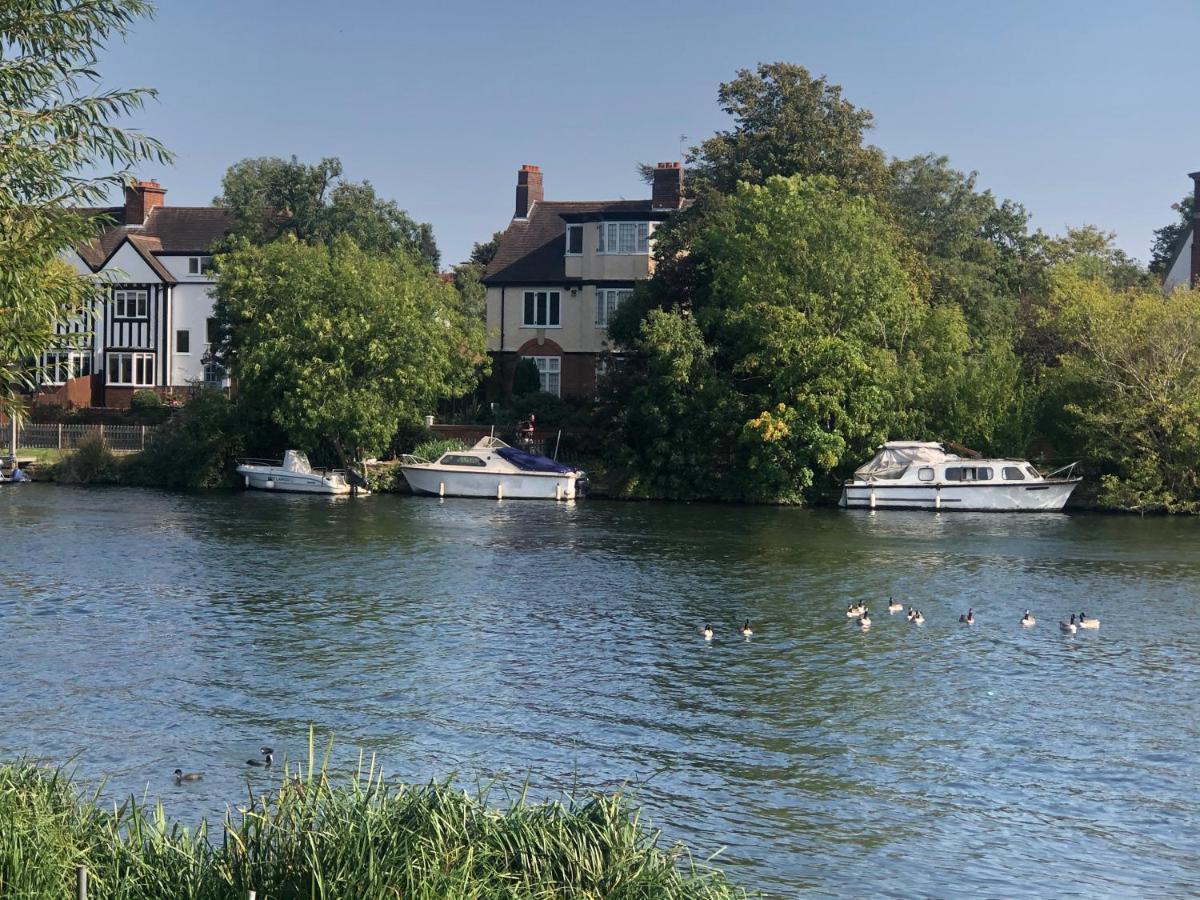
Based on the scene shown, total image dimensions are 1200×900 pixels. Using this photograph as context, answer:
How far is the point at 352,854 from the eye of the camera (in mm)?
12398

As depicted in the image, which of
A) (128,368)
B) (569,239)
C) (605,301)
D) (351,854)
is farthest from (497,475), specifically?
(351,854)

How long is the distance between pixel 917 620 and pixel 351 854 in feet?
74.0

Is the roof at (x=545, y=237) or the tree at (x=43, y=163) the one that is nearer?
the tree at (x=43, y=163)

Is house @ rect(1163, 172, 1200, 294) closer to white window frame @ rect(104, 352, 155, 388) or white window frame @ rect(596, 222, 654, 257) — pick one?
white window frame @ rect(596, 222, 654, 257)

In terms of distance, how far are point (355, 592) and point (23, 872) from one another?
24.1 metres

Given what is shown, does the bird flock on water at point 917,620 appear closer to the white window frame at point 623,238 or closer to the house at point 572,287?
the house at point 572,287

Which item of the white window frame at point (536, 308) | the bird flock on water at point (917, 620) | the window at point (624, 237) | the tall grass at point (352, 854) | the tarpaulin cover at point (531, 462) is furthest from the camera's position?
the white window frame at point (536, 308)

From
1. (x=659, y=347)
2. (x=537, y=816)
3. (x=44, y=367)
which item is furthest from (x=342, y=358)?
(x=537, y=816)

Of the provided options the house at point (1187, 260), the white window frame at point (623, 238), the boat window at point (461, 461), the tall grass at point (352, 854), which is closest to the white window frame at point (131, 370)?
the white window frame at point (623, 238)

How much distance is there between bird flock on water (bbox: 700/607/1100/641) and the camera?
104 ft

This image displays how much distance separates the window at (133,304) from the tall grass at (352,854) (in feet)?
256

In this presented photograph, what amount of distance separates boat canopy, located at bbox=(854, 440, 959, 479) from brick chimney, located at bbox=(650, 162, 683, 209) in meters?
22.8

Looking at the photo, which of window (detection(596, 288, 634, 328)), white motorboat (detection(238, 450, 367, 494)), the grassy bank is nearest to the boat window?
white motorboat (detection(238, 450, 367, 494))

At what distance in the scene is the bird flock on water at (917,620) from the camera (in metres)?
31.6
